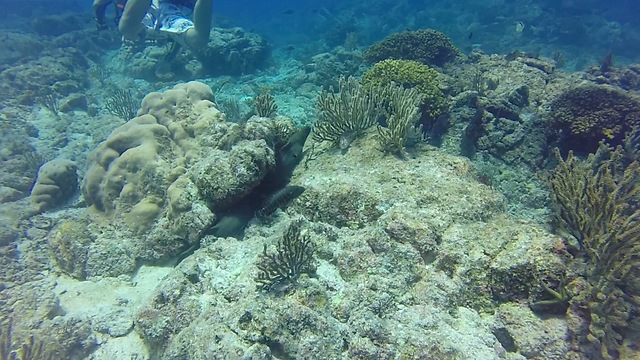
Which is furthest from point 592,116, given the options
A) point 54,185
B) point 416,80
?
point 54,185

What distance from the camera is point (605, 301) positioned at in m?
2.89

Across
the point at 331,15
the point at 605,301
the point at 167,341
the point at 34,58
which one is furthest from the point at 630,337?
the point at 331,15

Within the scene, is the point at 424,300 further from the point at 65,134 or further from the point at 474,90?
the point at 65,134

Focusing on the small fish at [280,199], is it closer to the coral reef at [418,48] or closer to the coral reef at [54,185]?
the coral reef at [54,185]

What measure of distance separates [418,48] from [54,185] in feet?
31.9

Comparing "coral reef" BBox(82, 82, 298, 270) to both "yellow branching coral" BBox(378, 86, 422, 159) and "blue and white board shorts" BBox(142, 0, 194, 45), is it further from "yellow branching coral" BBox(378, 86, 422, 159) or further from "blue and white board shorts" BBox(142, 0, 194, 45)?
"blue and white board shorts" BBox(142, 0, 194, 45)

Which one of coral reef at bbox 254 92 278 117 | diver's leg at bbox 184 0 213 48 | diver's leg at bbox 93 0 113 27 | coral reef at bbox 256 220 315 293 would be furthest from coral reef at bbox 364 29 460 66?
diver's leg at bbox 93 0 113 27

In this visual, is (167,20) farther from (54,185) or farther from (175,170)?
(175,170)

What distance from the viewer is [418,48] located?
33.3ft

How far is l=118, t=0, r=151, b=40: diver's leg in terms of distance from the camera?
1018 centimetres

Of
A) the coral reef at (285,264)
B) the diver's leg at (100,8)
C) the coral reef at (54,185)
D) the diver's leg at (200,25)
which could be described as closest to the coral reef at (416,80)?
the coral reef at (285,264)

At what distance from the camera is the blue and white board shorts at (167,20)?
11.2 m

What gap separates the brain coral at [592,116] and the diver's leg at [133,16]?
11.2m

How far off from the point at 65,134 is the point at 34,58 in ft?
32.0
